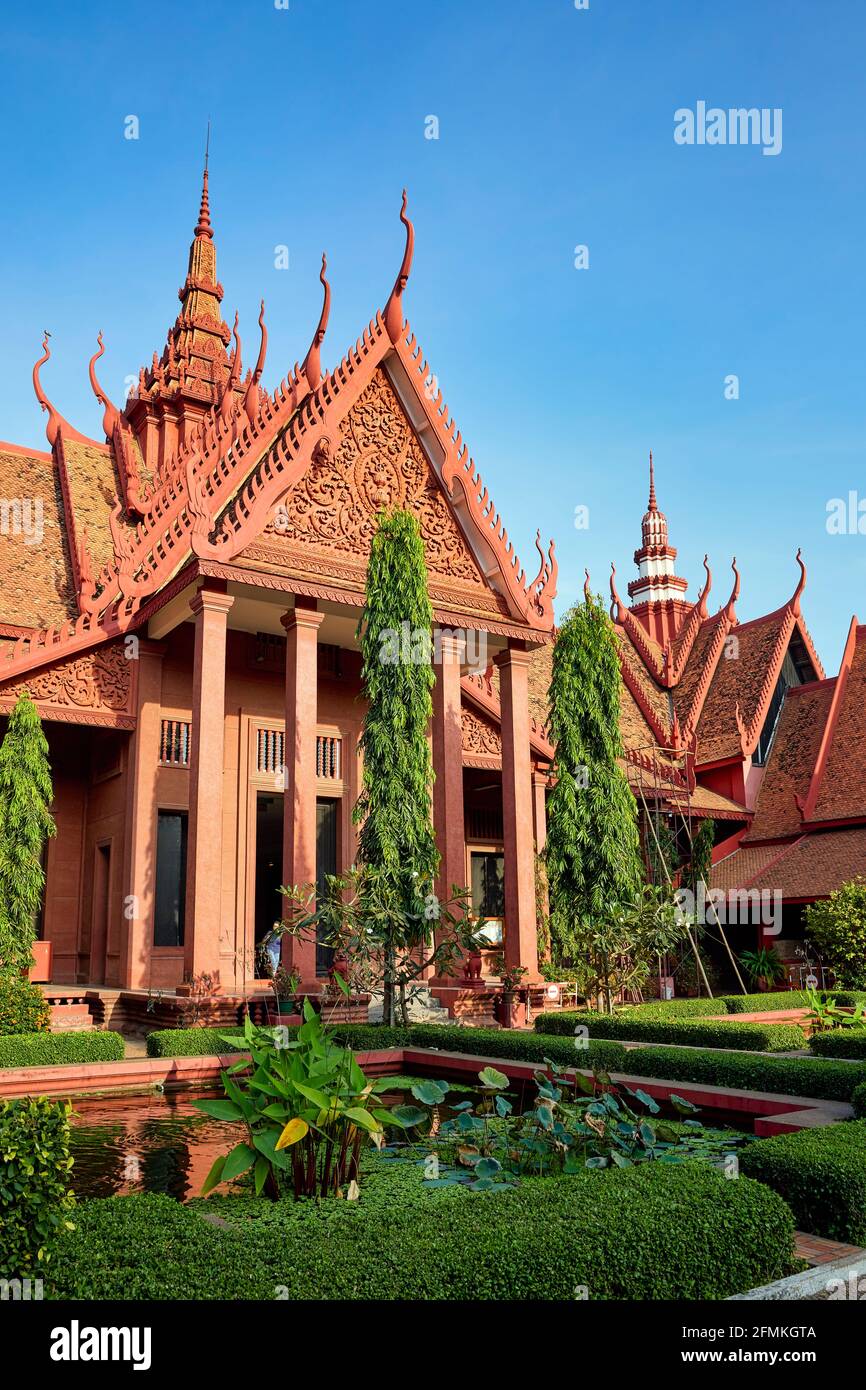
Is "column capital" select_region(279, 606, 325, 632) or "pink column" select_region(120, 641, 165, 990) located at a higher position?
"column capital" select_region(279, 606, 325, 632)

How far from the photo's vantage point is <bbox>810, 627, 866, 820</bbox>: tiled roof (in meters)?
20.7

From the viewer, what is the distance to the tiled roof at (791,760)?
72.4 feet

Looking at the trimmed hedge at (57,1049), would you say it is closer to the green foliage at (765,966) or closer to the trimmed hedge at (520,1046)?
the trimmed hedge at (520,1046)

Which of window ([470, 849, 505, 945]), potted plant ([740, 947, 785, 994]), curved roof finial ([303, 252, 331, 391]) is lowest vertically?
potted plant ([740, 947, 785, 994])

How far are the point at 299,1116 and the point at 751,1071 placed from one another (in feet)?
13.7

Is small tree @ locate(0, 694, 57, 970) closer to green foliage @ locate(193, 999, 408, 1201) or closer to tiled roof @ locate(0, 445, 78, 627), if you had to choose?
tiled roof @ locate(0, 445, 78, 627)


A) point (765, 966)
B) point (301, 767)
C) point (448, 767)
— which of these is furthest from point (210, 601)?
point (765, 966)

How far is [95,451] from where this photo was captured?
18500 millimetres

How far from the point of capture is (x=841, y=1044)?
30.1ft

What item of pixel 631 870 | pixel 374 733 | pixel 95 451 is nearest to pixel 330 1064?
pixel 374 733

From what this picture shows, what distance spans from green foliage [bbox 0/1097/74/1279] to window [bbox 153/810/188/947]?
10769mm

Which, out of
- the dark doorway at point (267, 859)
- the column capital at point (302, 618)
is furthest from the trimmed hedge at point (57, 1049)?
the dark doorway at point (267, 859)

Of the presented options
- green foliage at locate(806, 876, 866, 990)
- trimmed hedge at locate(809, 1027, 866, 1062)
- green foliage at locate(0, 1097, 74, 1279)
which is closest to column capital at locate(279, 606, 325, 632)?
trimmed hedge at locate(809, 1027, 866, 1062)
